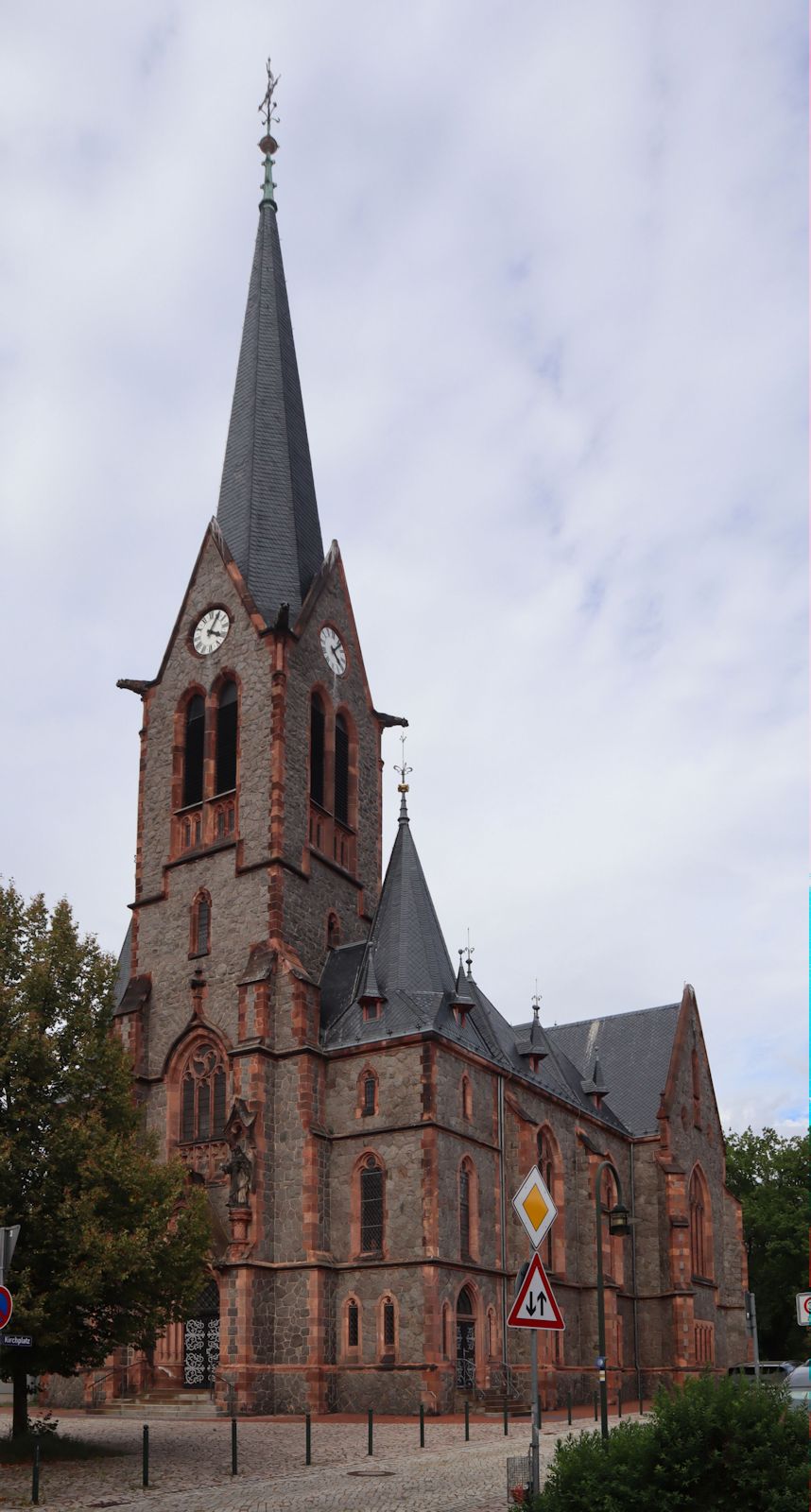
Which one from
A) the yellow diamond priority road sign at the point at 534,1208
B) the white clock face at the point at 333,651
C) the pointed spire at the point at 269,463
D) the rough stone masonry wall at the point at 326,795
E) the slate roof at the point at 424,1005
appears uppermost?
the pointed spire at the point at 269,463

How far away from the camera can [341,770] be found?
146ft

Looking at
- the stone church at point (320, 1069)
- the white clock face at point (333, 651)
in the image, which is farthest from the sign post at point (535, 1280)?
the white clock face at point (333, 651)

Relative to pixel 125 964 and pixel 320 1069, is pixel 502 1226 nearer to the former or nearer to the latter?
pixel 320 1069

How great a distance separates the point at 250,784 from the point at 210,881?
3.05m

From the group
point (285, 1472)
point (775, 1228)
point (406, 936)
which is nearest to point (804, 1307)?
point (285, 1472)

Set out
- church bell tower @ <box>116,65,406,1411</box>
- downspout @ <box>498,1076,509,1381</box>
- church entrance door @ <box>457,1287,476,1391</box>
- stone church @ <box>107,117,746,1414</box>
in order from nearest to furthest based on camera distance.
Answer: stone church @ <box>107,117,746,1414</box>
church entrance door @ <box>457,1287,476,1391</box>
church bell tower @ <box>116,65,406,1411</box>
downspout @ <box>498,1076,509,1381</box>

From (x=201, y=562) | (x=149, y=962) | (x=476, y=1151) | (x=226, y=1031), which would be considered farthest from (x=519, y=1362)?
(x=201, y=562)

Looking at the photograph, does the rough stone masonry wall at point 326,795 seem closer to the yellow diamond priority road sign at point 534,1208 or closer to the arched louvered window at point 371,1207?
the arched louvered window at point 371,1207

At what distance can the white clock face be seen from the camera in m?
44.4

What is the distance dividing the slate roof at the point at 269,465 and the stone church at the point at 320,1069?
0.34 ft

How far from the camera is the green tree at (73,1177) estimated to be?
22656 mm

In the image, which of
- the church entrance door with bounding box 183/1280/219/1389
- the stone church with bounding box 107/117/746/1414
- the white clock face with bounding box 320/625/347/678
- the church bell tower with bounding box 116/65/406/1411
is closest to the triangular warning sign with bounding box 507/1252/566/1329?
the stone church with bounding box 107/117/746/1414

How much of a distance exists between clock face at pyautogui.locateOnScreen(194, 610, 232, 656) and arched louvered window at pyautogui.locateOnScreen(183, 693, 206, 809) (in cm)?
151

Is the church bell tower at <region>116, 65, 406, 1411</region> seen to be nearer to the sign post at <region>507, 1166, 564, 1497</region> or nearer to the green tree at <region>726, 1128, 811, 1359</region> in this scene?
the sign post at <region>507, 1166, 564, 1497</region>
